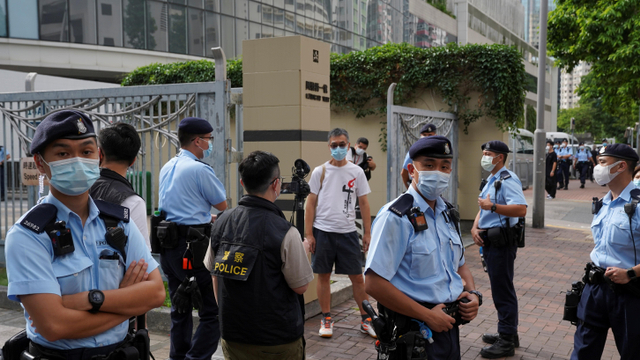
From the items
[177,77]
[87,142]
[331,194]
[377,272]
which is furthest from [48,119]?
[177,77]

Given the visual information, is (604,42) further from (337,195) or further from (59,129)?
(59,129)

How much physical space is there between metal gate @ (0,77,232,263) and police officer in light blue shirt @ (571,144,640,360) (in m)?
3.67

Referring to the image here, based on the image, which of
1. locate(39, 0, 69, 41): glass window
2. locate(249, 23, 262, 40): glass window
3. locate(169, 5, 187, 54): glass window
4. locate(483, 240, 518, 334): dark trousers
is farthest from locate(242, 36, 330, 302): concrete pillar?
locate(249, 23, 262, 40): glass window

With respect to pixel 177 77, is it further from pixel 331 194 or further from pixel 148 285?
pixel 148 285

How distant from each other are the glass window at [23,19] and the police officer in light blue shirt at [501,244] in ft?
87.0

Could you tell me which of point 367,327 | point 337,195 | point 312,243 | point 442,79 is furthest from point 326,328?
point 442,79

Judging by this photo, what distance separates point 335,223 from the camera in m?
5.68

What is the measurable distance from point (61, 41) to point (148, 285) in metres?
27.8

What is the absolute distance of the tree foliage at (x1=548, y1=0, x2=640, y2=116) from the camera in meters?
15.9

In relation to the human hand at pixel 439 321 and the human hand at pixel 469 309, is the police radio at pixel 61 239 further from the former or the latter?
the human hand at pixel 469 309

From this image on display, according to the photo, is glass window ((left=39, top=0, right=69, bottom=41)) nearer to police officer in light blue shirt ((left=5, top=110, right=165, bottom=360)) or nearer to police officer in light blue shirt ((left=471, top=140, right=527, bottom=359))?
police officer in light blue shirt ((left=471, top=140, right=527, bottom=359))

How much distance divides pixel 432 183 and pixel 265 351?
4.48 ft

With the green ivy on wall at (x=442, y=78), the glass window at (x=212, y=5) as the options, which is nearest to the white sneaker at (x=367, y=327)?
the green ivy on wall at (x=442, y=78)

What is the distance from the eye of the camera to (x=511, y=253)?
16.5ft
